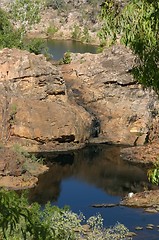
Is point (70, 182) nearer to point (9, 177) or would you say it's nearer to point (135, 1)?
point (9, 177)

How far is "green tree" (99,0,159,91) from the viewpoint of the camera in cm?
746

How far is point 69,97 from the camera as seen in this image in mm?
38062

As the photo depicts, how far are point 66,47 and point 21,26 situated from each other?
13082mm

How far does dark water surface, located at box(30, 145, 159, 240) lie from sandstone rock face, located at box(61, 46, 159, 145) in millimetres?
2372

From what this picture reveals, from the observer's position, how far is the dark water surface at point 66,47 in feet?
208

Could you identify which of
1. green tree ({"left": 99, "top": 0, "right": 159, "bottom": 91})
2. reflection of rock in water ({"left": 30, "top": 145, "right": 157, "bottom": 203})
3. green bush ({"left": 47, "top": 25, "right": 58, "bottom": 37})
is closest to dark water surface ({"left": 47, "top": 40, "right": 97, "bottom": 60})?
green bush ({"left": 47, "top": 25, "right": 58, "bottom": 37})

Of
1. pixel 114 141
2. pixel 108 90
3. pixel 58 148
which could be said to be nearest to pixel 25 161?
pixel 58 148

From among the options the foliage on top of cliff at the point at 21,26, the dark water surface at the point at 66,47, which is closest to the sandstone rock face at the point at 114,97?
the foliage on top of cliff at the point at 21,26

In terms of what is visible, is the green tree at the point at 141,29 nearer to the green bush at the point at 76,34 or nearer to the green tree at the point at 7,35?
the green tree at the point at 7,35

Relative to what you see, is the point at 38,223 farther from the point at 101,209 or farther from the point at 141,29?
the point at 101,209

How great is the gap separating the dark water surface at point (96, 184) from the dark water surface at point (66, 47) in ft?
93.2

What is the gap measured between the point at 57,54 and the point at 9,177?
3507cm

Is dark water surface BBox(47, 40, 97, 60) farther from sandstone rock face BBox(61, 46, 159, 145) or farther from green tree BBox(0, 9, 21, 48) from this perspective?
sandstone rock face BBox(61, 46, 159, 145)

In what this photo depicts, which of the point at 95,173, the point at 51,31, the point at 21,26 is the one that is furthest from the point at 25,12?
the point at 95,173
